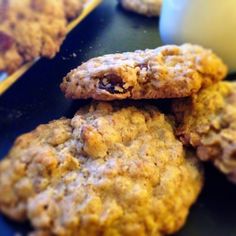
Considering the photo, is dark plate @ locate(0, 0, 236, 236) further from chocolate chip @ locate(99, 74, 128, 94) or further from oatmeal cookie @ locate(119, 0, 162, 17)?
chocolate chip @ locate(99, 74, 128, 94)

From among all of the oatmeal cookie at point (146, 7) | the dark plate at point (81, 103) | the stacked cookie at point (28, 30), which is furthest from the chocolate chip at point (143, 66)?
the oatmeal cookie at point (146, 7)

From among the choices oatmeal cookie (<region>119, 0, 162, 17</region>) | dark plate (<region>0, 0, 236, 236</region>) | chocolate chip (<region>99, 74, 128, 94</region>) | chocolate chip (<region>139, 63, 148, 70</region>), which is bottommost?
dark plate (<region>0, 0, 236, 236</region>)

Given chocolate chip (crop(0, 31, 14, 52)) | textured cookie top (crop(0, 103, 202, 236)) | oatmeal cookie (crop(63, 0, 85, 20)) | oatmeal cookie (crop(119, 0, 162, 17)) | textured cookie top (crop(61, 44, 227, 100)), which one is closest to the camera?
textured cookie top (crop(0, 103, 202, 236))

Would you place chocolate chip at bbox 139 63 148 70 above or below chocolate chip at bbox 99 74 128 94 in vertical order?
above

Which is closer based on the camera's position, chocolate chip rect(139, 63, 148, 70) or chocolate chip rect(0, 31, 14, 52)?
chocolate chip rect(139, 63, 148, 70)

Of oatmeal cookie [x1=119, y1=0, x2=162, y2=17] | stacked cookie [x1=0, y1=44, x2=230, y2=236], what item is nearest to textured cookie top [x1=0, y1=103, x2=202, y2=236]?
stacked cookie [x1=0, y1=44, x2=230, y2=236]

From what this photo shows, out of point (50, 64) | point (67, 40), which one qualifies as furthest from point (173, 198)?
point (67, 40)

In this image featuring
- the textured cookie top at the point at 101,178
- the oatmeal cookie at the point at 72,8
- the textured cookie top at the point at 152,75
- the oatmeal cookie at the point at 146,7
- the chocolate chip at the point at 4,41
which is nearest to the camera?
the textured cookie top at the point at 101,178

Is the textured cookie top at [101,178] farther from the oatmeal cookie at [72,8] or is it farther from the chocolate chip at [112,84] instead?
the oatmeal cookie at [72,8]

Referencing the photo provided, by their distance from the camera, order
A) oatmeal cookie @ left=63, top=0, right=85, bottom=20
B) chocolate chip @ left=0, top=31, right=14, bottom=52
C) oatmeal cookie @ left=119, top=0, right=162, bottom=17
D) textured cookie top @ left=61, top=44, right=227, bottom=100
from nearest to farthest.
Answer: textured cookie top @ left=61, top=44, right=227, bottom=100
chocolate chip @ left=0, top=31, right=14, bottom=52
oatmeal cookie @ left=63, top=0, right=85, bottom=20
oatmeal cookie @ left=119, top=0, right=162, bottom=17
